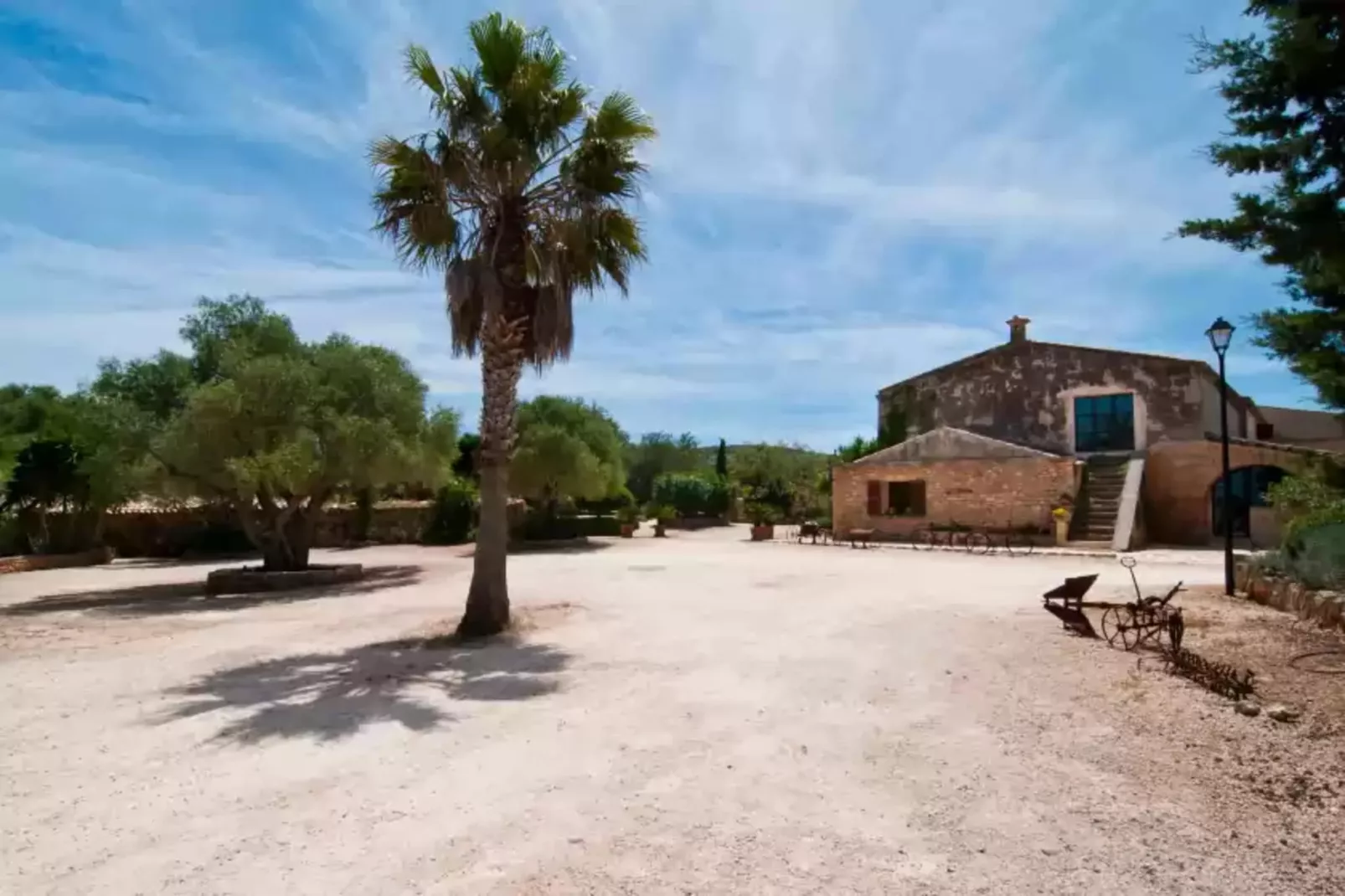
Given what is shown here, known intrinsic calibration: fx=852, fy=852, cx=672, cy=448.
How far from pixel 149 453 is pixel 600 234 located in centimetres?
1080

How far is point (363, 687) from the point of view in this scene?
24.7 feet

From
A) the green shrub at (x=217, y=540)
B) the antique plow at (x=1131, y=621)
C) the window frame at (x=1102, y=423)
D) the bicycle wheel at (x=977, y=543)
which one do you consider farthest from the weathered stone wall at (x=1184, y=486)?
the green shrub at (x=217, y=540)

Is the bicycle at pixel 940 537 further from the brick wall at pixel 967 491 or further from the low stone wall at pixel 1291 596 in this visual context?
the low stone wall at pixel 1291 596

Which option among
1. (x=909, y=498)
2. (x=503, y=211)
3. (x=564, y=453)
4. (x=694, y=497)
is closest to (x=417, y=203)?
(x=503, y=211)

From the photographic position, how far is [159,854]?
13.2 ft

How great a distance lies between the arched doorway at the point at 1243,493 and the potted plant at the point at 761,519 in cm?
1303

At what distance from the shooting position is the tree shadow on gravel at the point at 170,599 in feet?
44.3

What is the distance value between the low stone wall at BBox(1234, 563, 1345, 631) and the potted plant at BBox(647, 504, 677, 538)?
2069 cm

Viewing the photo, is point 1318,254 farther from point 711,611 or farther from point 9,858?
point 9,858

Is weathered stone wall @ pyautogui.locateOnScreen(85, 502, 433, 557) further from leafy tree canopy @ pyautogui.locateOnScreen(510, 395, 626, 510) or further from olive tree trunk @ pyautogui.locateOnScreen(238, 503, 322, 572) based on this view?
olive tree trunk @ pyautogui.locateOnScreen(238, 503, 322, 572)

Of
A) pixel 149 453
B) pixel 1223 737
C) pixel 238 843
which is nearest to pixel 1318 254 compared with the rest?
pixel 1223 737

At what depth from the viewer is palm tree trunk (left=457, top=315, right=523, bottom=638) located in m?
10.1

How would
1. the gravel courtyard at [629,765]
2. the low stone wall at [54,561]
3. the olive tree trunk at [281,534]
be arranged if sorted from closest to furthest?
the gravel courtyard at [629,765] < the olive tree trunk at [281,534] < the low stone wall at [54,561]

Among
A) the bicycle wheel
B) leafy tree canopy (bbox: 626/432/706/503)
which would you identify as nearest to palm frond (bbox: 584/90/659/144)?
the bicycle wheel
